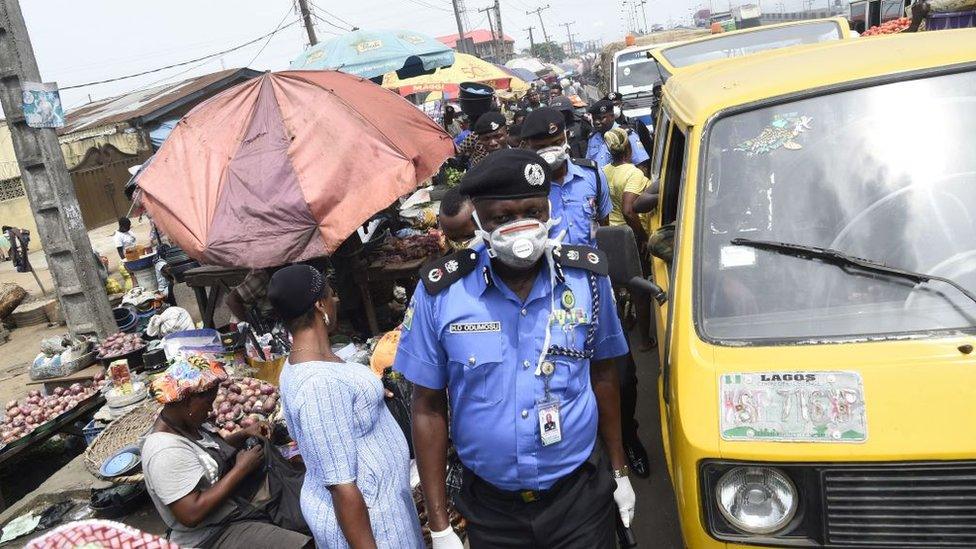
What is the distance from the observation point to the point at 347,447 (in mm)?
2287

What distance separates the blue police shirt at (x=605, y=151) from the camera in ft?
24.5

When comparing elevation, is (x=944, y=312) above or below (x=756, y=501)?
above

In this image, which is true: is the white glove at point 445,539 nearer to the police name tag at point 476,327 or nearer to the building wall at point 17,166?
the police name tag at point 476,327

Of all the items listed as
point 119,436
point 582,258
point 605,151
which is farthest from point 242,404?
point 605,151

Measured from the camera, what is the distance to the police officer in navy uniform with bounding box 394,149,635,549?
213 cm

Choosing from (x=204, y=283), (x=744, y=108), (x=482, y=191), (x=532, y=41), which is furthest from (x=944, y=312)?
(x=532, y=41)

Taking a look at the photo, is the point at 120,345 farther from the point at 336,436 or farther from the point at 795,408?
the point at 795,408

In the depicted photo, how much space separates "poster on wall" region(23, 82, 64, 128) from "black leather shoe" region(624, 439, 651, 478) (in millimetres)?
6388

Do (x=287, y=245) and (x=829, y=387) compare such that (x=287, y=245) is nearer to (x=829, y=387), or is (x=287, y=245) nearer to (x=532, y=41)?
(x=829, y=387)

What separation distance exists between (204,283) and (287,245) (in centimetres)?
226

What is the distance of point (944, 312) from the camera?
6.57ft

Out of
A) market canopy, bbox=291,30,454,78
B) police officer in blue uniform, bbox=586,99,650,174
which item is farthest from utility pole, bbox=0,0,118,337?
police officer in blue uniform, bbox=586,99,650,174

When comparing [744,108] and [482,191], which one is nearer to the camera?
[482,191]

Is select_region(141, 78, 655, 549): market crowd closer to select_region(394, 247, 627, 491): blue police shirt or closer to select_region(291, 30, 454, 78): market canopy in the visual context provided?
select_region(394, 247, 627, 491): blue police shirt
